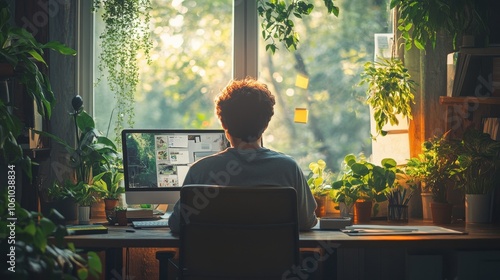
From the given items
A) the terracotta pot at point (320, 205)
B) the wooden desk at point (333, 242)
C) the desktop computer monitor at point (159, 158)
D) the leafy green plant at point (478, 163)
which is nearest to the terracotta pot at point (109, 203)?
the desktop computer monitor at point (159, 158)

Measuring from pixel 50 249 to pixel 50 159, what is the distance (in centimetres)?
204

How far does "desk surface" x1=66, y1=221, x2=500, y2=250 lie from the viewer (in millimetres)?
2895

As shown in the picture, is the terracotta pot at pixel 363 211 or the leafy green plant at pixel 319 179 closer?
the terracotta pot at pixel 363 211

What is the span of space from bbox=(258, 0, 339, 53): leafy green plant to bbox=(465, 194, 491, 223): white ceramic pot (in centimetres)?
115

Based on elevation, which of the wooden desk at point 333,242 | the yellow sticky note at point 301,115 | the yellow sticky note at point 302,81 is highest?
the yellow sticky note at point 302,81

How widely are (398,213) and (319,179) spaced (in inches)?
17.4

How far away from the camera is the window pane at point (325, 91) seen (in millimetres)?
4109

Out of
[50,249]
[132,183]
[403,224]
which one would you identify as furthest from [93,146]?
[50,249]

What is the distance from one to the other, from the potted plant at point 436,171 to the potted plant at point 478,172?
0.20 ft

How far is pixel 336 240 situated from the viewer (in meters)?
2.93

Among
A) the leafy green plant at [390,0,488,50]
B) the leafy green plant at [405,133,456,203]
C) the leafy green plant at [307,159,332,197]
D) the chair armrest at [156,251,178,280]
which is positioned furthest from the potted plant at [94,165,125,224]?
the leafy green plant at [390,0,488,50]

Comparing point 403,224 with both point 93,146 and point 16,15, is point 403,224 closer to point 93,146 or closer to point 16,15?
point 93,146

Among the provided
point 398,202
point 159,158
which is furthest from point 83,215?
point 398,202

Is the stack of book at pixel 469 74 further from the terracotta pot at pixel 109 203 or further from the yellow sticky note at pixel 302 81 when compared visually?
the terracotta pot at pixel 109 203
